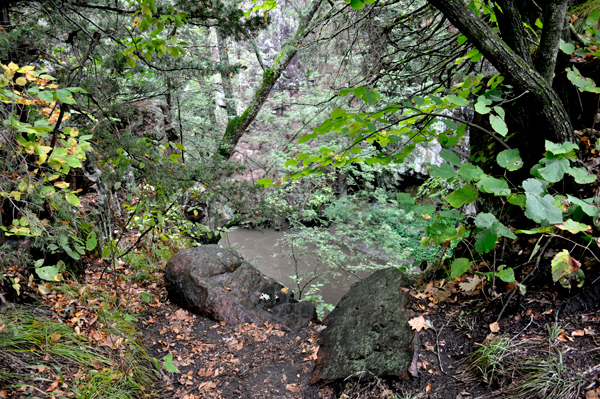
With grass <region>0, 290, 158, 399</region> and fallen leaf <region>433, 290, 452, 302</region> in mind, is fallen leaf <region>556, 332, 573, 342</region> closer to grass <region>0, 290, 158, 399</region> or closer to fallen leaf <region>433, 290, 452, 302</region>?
fallen leaf <region>433, 290, 452, 302</region>

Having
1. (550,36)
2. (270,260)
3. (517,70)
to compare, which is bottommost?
(270,260)

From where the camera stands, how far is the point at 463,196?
5.32 feet

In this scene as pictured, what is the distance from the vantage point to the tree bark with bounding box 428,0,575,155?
1.60m

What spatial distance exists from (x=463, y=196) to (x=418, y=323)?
1.20m

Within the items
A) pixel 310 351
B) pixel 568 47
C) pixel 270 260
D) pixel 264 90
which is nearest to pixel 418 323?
pixel 310 351

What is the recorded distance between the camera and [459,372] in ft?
6.44

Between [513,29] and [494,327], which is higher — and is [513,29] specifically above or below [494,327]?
above

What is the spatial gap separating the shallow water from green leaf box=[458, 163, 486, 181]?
19.1 ft

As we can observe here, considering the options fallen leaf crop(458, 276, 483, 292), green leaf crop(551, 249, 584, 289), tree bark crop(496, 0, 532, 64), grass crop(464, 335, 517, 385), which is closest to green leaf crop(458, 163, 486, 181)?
green leaf crop(551, 249, 584, 289)

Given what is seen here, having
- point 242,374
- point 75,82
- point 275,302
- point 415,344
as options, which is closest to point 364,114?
point 415,344

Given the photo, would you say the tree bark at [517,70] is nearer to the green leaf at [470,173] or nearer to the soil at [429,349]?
the green leaf at [470,173]

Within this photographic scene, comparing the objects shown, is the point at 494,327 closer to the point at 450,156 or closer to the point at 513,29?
the point at 450,156

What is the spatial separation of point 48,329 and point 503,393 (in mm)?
2991

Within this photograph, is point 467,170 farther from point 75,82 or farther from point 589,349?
point 75,82
